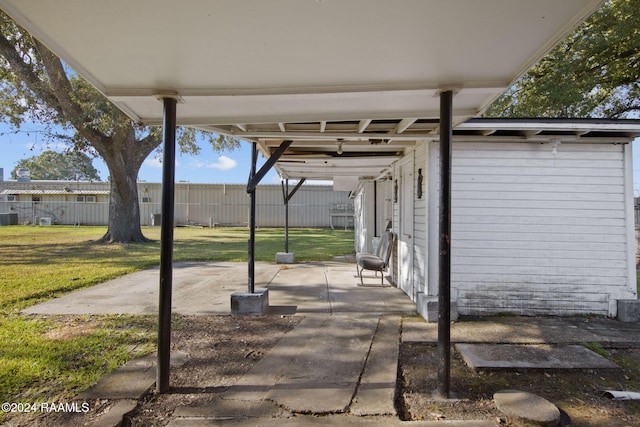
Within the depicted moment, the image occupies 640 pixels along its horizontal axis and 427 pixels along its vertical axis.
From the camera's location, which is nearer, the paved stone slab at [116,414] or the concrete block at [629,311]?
the paved stone slab at [116,414]

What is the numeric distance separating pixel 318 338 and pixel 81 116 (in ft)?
34.2

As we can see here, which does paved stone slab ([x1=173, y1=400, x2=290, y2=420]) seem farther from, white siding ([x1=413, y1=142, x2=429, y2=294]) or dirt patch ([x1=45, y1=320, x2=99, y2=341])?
white siding ([x1=413, y1=142, x2=429, y2=294])

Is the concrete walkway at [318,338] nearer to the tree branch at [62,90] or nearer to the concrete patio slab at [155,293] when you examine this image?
the concrete patio slab at [155,293]

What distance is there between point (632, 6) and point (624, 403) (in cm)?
1057

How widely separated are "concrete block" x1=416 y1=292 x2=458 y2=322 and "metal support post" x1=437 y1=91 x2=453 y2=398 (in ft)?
5.59

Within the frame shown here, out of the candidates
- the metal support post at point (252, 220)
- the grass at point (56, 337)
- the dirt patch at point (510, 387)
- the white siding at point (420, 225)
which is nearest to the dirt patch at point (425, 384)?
the dirt patch at point (510, 387)

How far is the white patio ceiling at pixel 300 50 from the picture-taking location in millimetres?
1584

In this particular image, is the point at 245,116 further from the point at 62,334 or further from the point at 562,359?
the point at 562,359

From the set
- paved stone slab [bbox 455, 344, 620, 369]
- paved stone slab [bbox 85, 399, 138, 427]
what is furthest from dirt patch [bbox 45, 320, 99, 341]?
paved stone slab [bbox 455, 344, 620, 369]

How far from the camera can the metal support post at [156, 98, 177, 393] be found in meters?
2.57

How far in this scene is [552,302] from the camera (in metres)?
4.48

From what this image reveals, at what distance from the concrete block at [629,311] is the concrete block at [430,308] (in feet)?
6.49

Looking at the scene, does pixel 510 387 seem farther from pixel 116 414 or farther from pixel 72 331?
pixel 72 331

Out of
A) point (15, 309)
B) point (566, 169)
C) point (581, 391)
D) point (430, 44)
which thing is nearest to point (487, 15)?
point (430, 44)
